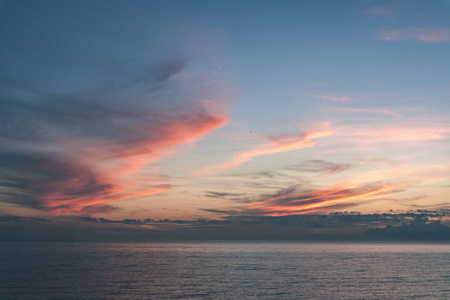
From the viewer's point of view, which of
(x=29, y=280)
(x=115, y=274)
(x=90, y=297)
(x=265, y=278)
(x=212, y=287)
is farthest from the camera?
(x=115, y=274)

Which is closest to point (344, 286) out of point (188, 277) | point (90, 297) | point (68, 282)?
point (188, 277)

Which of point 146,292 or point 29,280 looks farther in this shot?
point 29,280

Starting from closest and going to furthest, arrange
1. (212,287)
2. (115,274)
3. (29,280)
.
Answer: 1. (212,287)
2. (29,280)
3. (115,274)

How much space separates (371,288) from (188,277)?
4451 centimetres

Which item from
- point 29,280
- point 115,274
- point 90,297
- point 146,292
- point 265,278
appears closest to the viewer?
point 90,297

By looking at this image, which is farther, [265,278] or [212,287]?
[265,278]

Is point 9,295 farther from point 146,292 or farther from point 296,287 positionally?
point 296,287

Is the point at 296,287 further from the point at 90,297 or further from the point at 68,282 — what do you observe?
the point at 68,282

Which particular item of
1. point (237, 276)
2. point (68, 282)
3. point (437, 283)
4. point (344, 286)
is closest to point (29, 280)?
point (68, 282)

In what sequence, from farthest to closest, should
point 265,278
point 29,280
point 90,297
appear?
1. point 265,278
2. point 29,280
3. point 90,297

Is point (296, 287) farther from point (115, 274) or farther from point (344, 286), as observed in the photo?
point (115, 274)

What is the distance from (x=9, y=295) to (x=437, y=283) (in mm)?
93483

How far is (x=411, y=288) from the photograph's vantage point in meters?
82.6

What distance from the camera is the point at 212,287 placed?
79.6m
